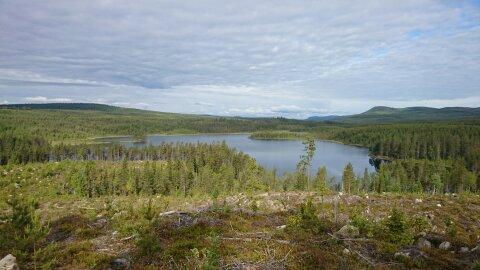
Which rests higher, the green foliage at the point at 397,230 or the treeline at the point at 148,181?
the green foliage at the point at 397,230

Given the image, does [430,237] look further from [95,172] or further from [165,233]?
[95,172]

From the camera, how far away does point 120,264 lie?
13562 mm

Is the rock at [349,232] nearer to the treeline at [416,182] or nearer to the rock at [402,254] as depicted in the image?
the rock at [402,254]

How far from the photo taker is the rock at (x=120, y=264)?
43.5ft

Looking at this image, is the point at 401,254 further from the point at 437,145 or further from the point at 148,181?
the point at 437,145

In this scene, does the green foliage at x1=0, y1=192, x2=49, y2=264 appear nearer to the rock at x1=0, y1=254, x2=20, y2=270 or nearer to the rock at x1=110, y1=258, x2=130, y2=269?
the rock at x1=0, y1=254, x2=20, y2=270

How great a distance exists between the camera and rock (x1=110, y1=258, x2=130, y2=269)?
13244 millimetres

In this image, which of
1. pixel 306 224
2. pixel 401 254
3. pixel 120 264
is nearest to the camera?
pixel 120 264

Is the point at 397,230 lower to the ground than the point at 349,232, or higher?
higher

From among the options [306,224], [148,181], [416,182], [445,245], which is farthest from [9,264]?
[416,182]

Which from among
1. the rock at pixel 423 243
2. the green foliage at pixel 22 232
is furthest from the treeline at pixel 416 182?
the green foliage at pixel 22 232

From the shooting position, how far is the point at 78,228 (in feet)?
66.2

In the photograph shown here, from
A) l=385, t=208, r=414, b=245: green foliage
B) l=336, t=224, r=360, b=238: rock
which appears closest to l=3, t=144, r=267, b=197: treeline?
l=336, t=224, r=360, b=238: rock

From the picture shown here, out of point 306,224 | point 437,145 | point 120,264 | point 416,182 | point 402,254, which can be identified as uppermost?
point 402,254
